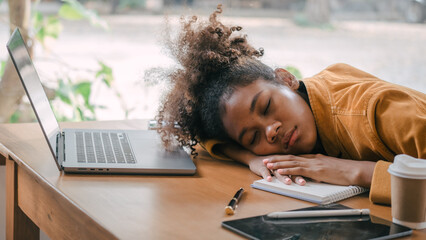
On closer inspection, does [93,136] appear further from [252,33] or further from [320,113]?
[252,33]

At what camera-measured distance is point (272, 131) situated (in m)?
1.23

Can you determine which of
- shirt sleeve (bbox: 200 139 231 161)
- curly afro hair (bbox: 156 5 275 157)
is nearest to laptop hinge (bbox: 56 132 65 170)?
curly afro hair (bbox: 156 5 275 157)

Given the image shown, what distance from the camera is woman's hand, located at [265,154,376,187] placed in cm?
105

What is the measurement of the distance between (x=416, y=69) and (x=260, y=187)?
2.21 meters

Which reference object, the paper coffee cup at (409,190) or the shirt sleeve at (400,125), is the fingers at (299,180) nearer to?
the shirt sleeve at (400,125)

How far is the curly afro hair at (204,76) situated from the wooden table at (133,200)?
11cm

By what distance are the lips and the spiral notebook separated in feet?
0.59

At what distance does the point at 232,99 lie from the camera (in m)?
1.30

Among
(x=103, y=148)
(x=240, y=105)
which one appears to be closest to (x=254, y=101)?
(x=240, y=105)

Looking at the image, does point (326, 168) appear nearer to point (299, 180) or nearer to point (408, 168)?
point (299, 180)

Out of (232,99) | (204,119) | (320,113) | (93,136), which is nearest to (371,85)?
(320,113)

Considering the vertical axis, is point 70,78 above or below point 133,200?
below

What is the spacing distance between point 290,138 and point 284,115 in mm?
56

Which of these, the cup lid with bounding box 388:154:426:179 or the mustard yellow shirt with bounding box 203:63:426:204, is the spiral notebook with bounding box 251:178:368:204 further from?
the cup lid with bounding box 388:154:426:179
